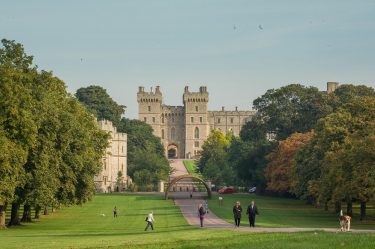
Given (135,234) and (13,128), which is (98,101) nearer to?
(13,128)

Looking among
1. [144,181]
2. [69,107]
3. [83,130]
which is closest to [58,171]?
[83,130]

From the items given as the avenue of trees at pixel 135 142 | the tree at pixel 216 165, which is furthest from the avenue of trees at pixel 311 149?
the avenue of trees at pixel 135 142

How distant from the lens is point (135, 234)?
4397 centimetres

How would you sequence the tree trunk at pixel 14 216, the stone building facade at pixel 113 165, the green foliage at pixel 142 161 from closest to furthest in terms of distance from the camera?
the tree trunk at pixel 14 216 → the stone building facade at pixel 113 165 → the green foliage at pixel 142 161

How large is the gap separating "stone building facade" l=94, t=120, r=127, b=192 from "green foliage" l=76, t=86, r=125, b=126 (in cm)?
1333

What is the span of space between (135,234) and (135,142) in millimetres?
123759

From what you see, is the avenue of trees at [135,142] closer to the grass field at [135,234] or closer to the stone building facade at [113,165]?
the stone building facade at [113,165]

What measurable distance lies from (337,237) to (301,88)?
91.4 meters

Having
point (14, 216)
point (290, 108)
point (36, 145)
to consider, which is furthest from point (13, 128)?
point (290, 108)

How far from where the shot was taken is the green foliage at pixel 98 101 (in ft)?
498

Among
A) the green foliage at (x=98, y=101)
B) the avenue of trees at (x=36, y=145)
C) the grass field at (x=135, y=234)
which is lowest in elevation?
the grass field at (x=135, y=234)

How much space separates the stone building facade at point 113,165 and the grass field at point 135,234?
75.9 feet

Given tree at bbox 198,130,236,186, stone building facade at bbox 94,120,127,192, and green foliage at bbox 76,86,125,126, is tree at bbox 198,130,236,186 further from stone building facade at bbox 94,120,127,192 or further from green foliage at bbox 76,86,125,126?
green foliage at bbox 76,86,125,126

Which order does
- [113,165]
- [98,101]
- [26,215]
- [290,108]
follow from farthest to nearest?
[98,101]
[113,165]
[290,108]
[26,215]
